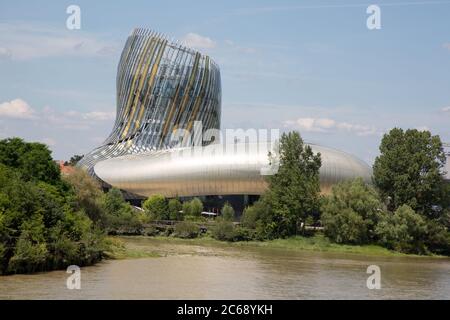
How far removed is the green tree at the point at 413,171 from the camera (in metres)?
60.6

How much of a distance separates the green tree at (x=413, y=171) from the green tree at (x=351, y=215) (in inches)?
84.9

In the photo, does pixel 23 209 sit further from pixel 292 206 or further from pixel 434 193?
pixel 434 193

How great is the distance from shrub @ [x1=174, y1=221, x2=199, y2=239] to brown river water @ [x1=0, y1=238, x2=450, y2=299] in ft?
46.1

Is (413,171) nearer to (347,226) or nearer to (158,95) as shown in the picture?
(347,226)

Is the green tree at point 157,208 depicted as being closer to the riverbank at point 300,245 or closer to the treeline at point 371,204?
the treeline at point 371,204

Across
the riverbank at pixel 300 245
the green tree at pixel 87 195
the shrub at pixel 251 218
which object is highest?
the green tree at pixel 87 195

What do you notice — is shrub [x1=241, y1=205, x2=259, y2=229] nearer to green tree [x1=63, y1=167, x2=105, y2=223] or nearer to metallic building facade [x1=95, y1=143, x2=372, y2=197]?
metallic building facade [x1=95, y1=143, x2=372, y2=197]

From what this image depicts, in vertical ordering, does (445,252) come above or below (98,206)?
below

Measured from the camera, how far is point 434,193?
60844mm

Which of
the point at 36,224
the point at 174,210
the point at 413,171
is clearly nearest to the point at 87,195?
the point at 36,224

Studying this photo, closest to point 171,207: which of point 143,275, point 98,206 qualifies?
point 98,206

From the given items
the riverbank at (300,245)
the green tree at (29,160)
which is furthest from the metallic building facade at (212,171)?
the green tree at (29,160)

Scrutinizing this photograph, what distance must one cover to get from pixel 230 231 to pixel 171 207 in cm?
1213

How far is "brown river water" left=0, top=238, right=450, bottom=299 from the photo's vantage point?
29.0 metres
